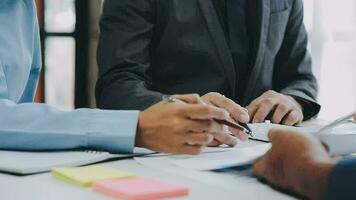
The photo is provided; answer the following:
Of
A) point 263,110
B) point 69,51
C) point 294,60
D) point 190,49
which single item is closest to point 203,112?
point 263,110

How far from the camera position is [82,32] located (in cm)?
297

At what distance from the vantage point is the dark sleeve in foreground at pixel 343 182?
0.54 m

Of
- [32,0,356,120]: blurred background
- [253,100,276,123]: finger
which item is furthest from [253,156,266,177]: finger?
[32,0,356,120]: blurred background

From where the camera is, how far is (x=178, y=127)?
89 centimetres

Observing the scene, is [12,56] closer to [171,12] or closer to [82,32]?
[171,12]

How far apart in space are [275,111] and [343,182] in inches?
33.5

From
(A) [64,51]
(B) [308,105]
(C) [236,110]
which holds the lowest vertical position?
(A) [64,51]

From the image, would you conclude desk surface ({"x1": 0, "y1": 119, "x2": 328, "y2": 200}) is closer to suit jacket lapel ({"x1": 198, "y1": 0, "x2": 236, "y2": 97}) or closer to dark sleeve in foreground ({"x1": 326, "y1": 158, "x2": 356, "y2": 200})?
dark sleeve in foreground ({"x1": 326, "y1": 158, "x2": 356, "y2": 200})

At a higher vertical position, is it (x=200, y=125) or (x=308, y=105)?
(x=200, y=125)

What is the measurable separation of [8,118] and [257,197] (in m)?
0.45

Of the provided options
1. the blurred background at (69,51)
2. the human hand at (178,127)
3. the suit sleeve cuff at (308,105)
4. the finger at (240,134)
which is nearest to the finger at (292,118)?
the suit sleeve cuff at (308,105)

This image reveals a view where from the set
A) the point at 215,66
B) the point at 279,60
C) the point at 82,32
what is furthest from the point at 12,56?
the point at 82,32

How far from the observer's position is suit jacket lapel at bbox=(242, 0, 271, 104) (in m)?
1.62

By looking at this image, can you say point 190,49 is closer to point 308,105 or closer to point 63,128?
point 308,105
